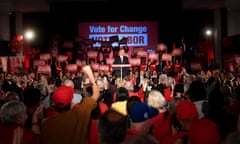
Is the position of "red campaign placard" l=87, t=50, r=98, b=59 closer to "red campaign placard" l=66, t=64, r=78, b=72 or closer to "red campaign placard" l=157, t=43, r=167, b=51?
"red campaign placard" l=66, t=64, r=78, b=72

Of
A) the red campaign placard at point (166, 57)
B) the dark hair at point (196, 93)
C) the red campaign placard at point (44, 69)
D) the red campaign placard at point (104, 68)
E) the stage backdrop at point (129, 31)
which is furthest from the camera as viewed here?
the stage backdrop at point (129, 31)

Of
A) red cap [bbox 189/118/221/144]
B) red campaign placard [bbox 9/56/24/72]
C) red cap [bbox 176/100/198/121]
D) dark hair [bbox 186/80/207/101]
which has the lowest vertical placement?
red cap [bbox 189/118/221/144]

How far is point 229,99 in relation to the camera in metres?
7.90

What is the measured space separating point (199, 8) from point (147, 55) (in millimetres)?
5203

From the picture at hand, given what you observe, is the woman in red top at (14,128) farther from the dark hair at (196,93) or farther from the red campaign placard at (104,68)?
the red campaign placard at (104,68)

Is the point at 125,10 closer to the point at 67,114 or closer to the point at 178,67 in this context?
the point at 178,67

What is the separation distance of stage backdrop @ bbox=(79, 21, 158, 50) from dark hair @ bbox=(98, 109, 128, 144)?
22.7 meters

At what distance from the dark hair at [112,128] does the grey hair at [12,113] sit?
4.49ft

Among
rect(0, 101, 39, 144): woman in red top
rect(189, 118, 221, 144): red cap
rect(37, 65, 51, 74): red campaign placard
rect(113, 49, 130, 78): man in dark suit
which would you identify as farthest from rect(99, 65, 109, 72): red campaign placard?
rect(0, 101, 39, 144): woman in red top

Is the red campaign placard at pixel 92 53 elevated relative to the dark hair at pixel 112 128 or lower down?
elevated

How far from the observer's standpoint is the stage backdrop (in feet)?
84.9

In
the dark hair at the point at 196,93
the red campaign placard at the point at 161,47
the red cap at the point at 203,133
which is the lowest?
the red cap at the point at 203,133

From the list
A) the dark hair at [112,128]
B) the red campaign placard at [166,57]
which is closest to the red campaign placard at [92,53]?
the red campaign placard at [166,57]

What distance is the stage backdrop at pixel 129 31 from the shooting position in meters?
25.9
